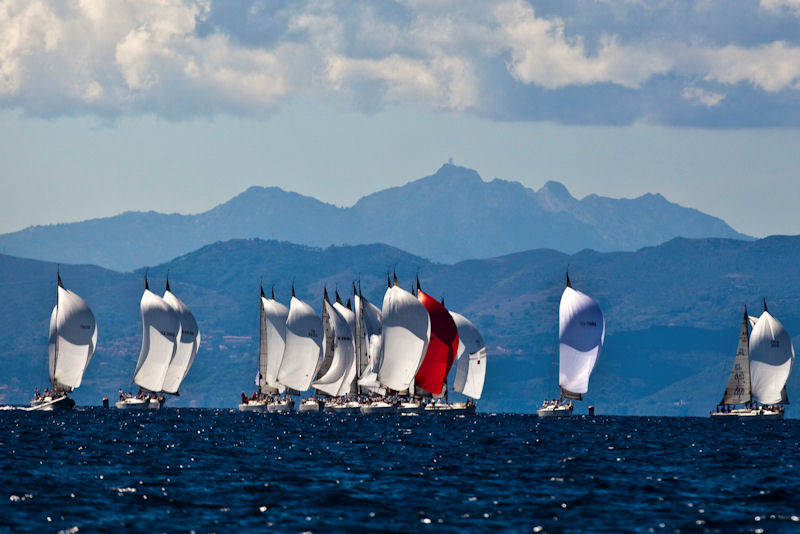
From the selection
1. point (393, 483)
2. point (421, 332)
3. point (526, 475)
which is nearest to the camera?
point (393, 483)

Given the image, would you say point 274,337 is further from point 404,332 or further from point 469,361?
point 404,332

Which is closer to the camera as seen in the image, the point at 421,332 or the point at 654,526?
the point at 654,526

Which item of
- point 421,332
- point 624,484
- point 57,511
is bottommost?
point 57,511

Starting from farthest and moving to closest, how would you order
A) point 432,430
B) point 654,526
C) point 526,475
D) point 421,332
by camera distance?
point 421,332
point 432,430
point 526,475
point 654,526

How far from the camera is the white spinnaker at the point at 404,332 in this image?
471 feet

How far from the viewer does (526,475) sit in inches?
2527

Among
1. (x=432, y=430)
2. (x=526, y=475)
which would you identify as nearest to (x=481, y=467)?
(x=526, y=475)

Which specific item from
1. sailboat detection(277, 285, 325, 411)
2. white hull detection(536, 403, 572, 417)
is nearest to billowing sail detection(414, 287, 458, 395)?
sailboat detection(277, 285, 325, 411)

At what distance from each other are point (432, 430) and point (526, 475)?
48.1 metres

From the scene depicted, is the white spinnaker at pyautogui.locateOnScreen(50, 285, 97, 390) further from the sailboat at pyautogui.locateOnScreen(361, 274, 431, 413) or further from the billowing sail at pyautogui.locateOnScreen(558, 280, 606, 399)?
the billowing sail at pyautogui.locateOnScreen(558, 280, 606, 399)

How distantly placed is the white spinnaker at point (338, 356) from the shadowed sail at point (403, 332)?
1858 centimetres

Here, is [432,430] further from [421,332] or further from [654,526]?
[654,526]

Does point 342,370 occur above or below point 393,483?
above

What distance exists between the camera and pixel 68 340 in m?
156
